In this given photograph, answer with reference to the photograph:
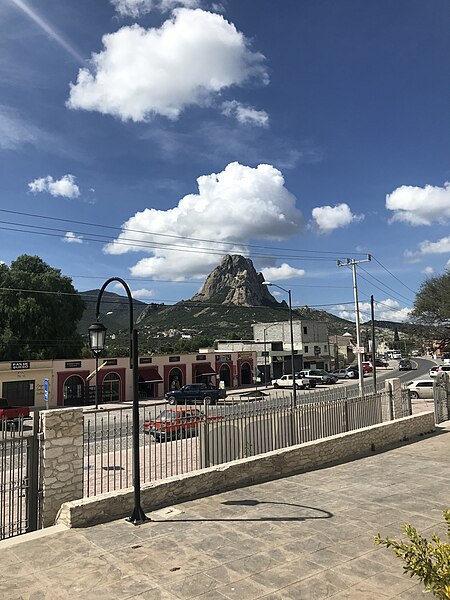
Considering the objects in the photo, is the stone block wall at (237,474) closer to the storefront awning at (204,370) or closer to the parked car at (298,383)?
the storefront awning at (204,370)

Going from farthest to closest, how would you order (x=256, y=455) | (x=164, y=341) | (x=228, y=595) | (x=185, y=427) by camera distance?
(x=164, y=341) < (x=256, y=455) < (x=185, y=427) < (x=228, y=595)

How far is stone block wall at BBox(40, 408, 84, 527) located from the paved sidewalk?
64cm

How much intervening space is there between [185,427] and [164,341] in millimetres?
118143

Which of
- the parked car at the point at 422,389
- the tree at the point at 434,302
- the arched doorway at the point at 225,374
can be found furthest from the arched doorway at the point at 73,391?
the tree at the point at 434,302

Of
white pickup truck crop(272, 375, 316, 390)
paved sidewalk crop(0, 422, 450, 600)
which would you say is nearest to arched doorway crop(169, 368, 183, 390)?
white pickup truck crop(272, 375, 316, 390)

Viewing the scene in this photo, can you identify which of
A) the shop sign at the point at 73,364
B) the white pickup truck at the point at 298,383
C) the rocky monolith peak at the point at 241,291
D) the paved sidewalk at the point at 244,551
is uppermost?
the rocky monolith peak at the point at 241,291

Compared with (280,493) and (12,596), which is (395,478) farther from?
(12,596)

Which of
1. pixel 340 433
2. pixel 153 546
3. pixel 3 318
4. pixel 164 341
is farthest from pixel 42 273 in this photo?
pixel 164 341

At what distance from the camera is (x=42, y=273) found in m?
57.1

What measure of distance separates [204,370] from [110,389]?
452 inches

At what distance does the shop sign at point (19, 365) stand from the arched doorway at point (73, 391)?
3737 millimetres

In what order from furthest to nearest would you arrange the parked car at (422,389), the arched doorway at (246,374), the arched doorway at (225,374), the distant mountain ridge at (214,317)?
the distant mountain ridge at (214,317) < the arched doorway at (246,374) < the arched doorway at (225,374) < the parked car at (422,389)

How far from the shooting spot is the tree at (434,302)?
194ft

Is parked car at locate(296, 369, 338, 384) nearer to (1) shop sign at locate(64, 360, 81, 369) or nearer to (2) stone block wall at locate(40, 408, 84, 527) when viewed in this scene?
(1) shop sign at locate(64, 360, 81, 369)
